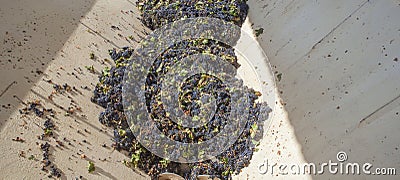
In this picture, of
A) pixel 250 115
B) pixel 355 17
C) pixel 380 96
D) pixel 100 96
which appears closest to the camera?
pixel 380 96

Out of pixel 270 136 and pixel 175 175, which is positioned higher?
pixel 270 136

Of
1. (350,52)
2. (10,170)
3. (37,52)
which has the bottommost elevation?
(10,170)

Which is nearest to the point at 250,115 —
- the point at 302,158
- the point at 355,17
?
the point at 302,158

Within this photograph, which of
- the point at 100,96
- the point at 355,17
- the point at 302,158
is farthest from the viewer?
the point at 100,96

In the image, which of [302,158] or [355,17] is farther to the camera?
[355,17]

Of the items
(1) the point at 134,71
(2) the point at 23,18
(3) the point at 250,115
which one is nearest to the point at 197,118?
(3) the point at 250,115

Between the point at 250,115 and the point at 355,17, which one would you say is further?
the point at 250,115

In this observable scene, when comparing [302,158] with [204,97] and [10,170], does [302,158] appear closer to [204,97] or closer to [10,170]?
[204,97]

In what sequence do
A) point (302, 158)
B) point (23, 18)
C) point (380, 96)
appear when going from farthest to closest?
point (23, 18), point (302, 158), point (380, 96)

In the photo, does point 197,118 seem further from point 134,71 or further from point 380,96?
point 380,96
